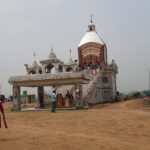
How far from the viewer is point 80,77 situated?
31.4 m

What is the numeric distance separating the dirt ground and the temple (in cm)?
767

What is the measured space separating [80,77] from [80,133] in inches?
586

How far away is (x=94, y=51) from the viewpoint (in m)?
54.8

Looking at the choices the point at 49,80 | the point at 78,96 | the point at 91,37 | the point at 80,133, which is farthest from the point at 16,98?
the point at 91,37

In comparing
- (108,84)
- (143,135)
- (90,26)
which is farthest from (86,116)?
(90,26)

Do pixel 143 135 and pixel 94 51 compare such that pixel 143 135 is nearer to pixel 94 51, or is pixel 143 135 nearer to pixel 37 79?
pixel 37 79

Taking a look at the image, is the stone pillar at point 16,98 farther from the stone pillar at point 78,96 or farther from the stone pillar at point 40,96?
the stone pillar at point 78,96

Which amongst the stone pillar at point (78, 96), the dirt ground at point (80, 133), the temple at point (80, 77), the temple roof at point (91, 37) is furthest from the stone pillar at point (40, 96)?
the temple roof at point (91, 37)

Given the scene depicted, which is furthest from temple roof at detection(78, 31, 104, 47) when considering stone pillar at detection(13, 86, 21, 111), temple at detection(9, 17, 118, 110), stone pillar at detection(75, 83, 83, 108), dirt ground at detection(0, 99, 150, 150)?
dirt ground at detection(0, 99, 150, 150)

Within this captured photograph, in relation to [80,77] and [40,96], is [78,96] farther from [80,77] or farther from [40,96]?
[40,96]

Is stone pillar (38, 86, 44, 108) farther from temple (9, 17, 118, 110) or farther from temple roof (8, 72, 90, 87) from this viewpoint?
temple roof (8, 72, 90, 87)

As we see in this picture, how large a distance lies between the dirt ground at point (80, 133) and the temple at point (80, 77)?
7.67 metres

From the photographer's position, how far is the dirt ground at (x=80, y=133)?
12.3 metres

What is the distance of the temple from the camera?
1264 inches
